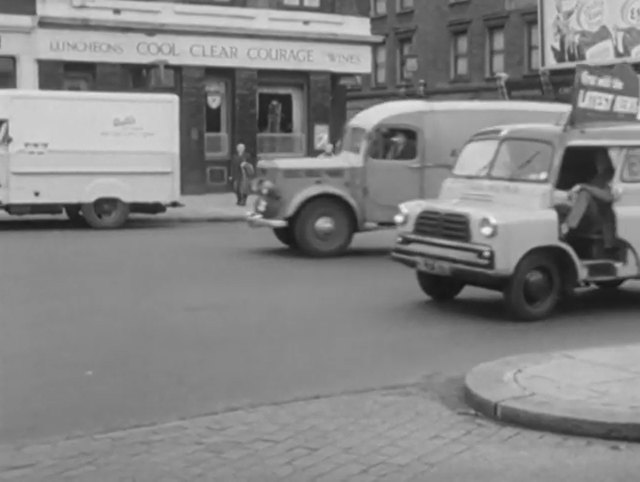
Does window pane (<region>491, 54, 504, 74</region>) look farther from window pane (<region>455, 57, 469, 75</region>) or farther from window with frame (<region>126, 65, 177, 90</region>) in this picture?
window with frame (<region>126, 65, 177, 90</region>)

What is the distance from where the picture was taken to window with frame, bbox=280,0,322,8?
3428 cm

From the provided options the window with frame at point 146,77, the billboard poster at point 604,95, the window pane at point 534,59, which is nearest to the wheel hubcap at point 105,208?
the window with frame at point 146,77

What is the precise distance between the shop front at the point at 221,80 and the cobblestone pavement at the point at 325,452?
24.5 metres

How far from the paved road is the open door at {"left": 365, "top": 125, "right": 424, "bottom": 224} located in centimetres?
101

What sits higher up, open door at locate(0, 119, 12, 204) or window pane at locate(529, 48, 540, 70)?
window pane at locate(529, 48, 540, 70)

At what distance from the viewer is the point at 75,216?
23969 mm

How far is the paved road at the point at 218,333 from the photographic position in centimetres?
795

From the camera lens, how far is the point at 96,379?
27.7 feet

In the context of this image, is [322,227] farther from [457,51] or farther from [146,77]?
[457,51]

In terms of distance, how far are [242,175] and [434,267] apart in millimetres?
18969

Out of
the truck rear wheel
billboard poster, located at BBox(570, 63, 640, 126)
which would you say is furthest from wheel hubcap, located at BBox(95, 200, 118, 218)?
billboard poster, located at BBox(570, 63, 640, 126)

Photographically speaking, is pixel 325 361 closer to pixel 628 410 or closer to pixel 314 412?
pixel 314 412

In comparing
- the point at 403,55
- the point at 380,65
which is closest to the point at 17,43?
the point at 403,55

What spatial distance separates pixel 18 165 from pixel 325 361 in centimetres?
1448
